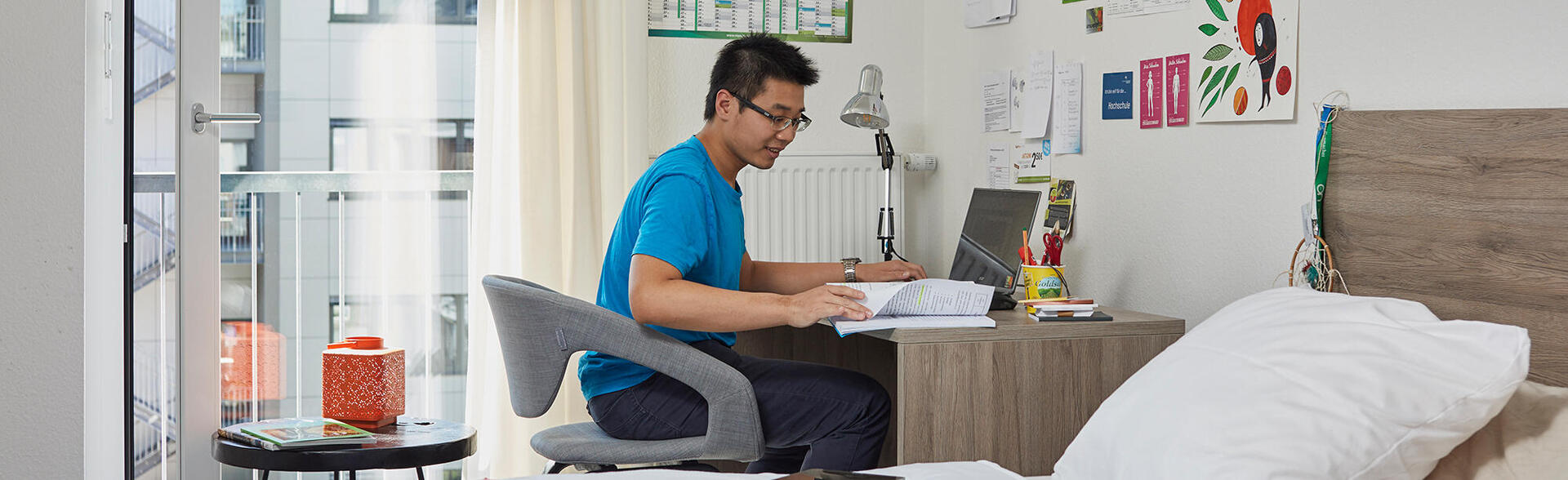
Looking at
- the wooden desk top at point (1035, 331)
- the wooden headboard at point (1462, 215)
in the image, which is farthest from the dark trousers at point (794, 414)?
the wooden headboard at point (1462, 215)

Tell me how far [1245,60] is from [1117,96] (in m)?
0.40

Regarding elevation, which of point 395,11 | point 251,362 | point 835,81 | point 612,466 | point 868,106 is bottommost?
point 612,466

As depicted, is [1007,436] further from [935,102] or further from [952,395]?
[935,102]

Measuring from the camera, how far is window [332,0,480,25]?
9.35 ft

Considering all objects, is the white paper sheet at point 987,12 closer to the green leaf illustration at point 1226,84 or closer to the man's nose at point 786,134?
the green leaf illustration at point 1226,84

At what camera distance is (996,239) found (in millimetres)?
2334

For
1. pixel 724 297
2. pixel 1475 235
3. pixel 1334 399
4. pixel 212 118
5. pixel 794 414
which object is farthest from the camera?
pixel 212 118

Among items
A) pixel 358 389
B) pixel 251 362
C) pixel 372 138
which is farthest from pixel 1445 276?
pixel 251 362

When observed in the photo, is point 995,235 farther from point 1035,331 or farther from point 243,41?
point 243,41

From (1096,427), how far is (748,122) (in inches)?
35.3

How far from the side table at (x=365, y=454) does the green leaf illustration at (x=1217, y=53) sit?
4.66 feet

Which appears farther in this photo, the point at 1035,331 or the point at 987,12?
the point at 987,12
